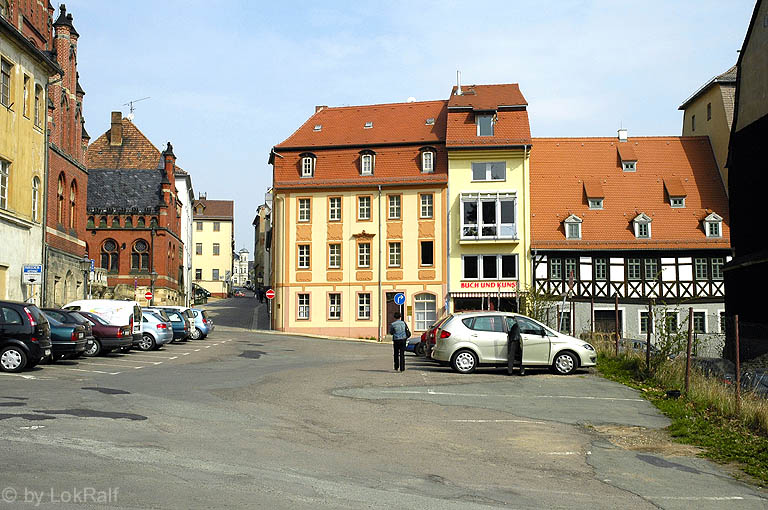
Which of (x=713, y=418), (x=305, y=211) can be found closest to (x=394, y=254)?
(x=305, y=211)

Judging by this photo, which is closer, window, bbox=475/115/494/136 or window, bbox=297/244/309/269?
window, bbox=475/115/494/136

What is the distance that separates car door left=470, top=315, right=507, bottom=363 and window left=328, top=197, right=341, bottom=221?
1301 inches

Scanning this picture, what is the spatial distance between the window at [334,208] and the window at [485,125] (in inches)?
395

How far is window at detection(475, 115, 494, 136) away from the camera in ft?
172

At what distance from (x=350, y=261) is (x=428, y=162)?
316 inches

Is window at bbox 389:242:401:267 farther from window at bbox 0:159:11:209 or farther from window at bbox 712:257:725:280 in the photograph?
window at bbox 0:159:11:209

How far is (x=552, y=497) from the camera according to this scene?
8.54 metres

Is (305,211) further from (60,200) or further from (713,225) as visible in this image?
(713,225)

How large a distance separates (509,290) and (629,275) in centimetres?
723

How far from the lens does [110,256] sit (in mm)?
68312

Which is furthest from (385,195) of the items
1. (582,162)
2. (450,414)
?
(450,414)

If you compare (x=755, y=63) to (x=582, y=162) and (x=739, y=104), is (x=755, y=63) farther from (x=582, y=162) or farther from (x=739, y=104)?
(x=582, y=162)

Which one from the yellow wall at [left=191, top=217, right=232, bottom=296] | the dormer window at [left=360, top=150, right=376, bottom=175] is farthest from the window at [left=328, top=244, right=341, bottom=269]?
the yellow wall at [left=191, top=217, right=232, bottom=296]

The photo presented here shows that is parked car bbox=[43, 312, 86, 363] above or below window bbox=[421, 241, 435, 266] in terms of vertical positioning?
below
